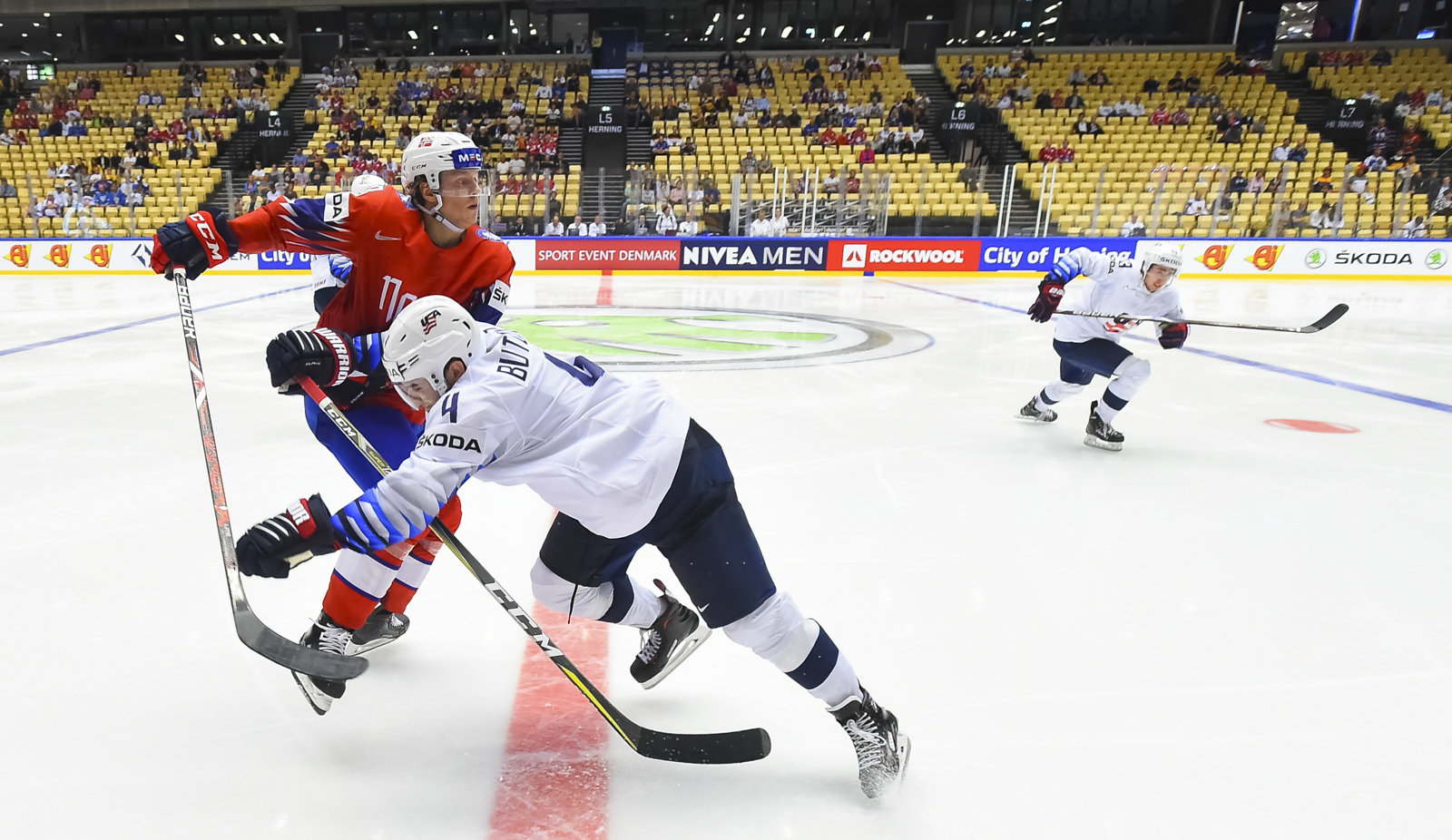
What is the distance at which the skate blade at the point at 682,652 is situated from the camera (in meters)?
2.12

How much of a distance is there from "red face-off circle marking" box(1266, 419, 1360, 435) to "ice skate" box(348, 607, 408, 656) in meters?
4.74

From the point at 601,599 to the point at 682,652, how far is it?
31cm

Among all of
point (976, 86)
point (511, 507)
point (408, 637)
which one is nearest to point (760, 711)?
point (408, 637)

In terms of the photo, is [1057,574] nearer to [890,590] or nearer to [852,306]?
[890,590]

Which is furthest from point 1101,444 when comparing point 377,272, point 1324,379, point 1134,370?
point 377,272

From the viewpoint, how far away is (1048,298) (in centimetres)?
449

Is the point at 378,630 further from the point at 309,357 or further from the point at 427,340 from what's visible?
the point at 427,340

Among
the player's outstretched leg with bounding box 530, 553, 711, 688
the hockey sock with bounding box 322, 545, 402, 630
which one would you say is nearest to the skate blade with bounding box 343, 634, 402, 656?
the hockey sock with bounding box 322, 545, 402, 630

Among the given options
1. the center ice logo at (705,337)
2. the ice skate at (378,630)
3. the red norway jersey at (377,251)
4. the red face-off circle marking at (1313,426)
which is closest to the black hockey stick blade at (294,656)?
the ice skate at (378,630)

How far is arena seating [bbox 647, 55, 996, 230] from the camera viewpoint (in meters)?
14.4

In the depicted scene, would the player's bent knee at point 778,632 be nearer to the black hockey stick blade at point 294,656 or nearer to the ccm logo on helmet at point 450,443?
the ccm logo on helmet at point 450,443

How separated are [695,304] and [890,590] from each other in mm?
7598

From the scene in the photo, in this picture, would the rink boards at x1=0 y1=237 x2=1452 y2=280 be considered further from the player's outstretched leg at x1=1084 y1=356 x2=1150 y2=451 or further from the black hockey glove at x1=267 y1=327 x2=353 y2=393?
the black hockey glove at x1=267 y1=327 x2=353 y2=393

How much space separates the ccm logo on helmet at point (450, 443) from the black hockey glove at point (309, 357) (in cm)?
54
